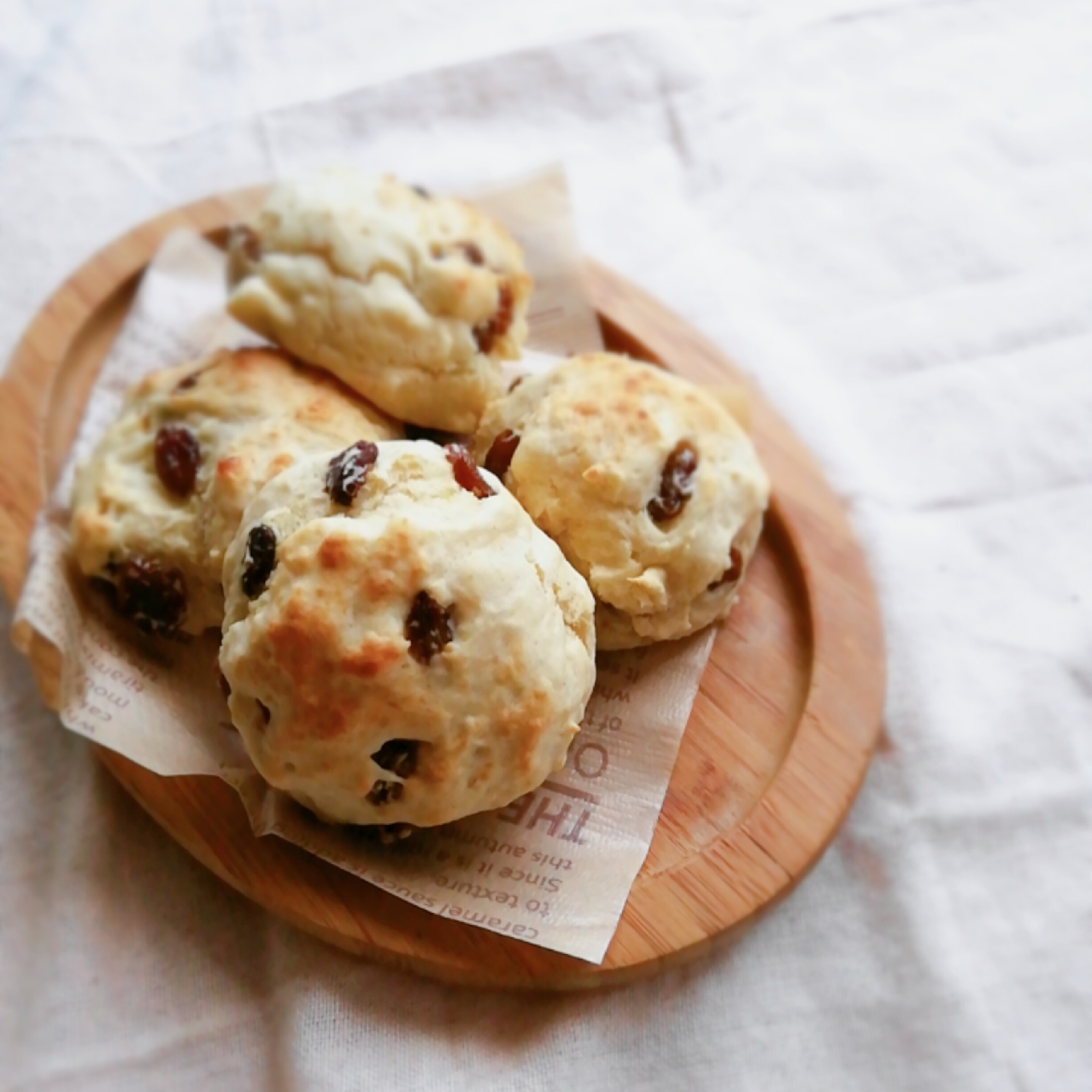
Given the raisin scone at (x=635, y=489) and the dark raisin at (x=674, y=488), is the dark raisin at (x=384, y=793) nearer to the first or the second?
the raisin scone at (x=635, y=489)

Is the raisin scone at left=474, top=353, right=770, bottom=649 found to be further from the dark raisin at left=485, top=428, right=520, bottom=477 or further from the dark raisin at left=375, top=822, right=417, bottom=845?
the dark raisin at left=375, top=822, right=417, bottom=845

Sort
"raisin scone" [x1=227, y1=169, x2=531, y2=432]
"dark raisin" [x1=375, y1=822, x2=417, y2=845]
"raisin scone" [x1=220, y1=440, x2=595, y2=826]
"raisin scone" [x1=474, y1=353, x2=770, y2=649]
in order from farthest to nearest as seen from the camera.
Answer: "raisin scone" [x1=227, y1=169, x2=531, y2=432]
"raisin scone" [x1=474, y1=353, x2=770, y2=649]
"dark raisin" [x1=375, y1=822, x2=417, y2=845]
"raisin scone" [x1=220, y1=440, x2=595, y2=826]

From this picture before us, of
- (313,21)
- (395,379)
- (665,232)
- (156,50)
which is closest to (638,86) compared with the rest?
(665,232)

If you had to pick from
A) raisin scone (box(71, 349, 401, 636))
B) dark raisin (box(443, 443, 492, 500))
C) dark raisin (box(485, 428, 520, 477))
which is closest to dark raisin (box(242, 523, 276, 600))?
raisin scone (box(71, 349, 401, 636))

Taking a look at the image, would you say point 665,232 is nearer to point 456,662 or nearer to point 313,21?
point 313,21

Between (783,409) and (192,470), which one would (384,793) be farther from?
(783,409)

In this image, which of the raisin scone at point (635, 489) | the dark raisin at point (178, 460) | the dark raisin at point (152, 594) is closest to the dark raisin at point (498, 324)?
the raisin scone at point (635, 489)

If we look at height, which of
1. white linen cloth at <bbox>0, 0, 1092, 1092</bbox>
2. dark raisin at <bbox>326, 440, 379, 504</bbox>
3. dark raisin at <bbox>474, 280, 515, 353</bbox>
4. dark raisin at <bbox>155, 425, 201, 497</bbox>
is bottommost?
white linen cloth at <bbox>0, 0, 1092, 1092</bbox>

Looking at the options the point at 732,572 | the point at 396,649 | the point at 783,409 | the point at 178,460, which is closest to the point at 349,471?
the point at 396,649
